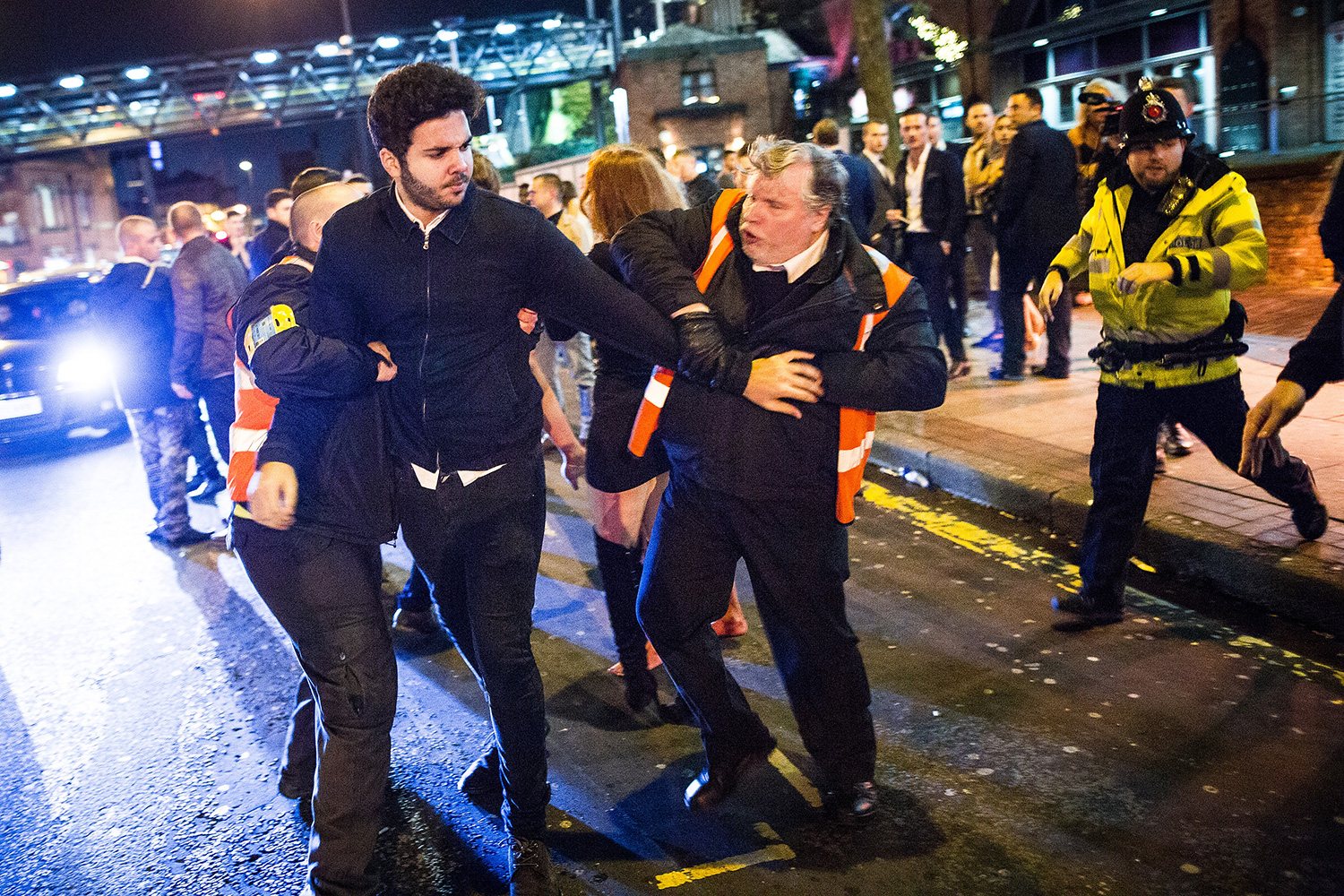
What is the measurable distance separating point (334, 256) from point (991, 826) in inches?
93.4

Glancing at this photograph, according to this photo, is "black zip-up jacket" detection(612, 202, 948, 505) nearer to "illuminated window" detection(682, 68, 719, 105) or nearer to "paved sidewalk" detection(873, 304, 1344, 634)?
"paved sidewalk" detection(873, 304, 1344, 634)

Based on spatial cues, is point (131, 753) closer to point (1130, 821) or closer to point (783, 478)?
point (783, 478)

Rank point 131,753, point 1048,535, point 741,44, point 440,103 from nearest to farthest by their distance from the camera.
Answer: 1. point 440,103
2. point 131,753
3. point 1048,535
4. point 741,44

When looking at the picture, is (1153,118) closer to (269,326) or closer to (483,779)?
(269,326)

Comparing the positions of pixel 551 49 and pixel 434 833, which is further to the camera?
pixel 551 49

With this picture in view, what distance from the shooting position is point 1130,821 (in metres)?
2.94

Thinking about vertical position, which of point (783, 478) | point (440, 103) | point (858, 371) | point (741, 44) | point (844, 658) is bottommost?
point (844, 658)

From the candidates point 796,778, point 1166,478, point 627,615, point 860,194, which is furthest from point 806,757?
point 860,194

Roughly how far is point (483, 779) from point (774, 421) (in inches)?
60.0

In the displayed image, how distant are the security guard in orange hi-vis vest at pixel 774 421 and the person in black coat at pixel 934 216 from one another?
224 inches

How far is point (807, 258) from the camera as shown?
113 inches

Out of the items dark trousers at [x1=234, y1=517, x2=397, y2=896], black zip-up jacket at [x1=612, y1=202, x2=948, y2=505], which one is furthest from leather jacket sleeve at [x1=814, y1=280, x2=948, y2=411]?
dark trousers at [x1=234, y1=517, x2=397, y2=896]

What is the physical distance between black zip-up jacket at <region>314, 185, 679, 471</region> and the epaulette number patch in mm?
98

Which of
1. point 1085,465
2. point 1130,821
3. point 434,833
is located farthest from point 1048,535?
point 434,833
